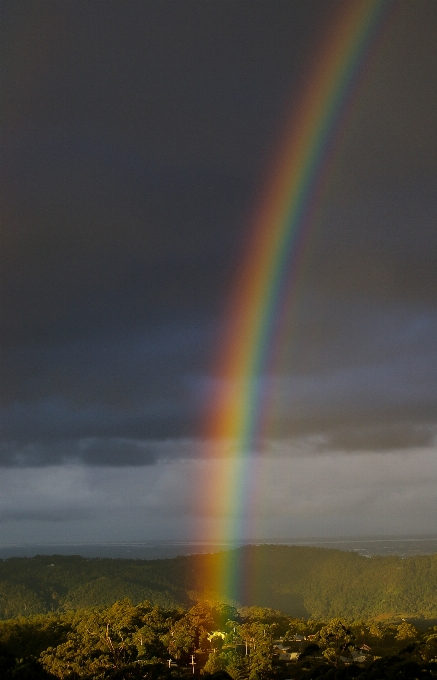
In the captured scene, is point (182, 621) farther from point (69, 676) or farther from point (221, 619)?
point (69, 676)

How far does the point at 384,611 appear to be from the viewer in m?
180

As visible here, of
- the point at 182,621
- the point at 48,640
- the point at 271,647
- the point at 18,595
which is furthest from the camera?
the point at 18,595

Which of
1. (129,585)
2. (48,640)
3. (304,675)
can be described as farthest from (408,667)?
(129,585)

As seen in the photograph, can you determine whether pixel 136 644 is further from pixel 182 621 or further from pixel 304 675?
pixel 304 675

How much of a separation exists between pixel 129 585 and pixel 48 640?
432 feet

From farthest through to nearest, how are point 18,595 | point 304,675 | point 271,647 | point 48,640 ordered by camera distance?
point 18,595, point 48,640, point 271,647, point 304,675

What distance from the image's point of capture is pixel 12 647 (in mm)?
57469

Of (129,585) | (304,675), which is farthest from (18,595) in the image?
(304,675)

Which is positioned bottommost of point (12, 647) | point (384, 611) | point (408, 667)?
point (384, 611)

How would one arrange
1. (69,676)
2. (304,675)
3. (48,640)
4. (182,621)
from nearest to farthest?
(304,675) → (69,676) → (182,621) → (48,640)

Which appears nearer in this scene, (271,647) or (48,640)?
(271,647)

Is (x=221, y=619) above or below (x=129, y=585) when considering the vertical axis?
above

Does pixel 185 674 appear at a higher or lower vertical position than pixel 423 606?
higher

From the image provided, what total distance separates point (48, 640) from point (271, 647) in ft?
63.1
